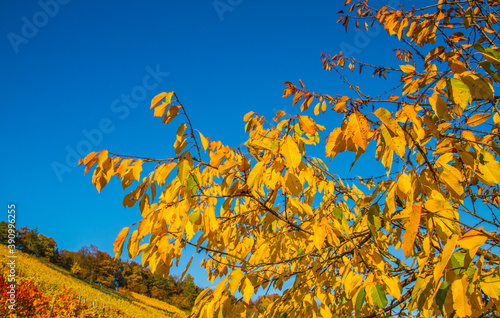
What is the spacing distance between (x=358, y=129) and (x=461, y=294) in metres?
0.55

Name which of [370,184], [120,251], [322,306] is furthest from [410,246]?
[370,184]

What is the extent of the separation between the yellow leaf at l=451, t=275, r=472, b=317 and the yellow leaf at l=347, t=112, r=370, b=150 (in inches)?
18.2

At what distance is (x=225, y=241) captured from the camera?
1567 mm

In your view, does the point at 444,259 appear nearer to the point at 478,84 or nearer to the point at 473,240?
the point at 473,240

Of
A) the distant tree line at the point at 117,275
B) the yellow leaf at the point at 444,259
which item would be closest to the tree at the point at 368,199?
the yellow leaf at the point at 444,259

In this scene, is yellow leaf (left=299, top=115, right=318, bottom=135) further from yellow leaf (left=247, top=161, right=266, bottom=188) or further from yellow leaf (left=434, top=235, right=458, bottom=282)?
yellow leaf (left=434, top=235, right=458, bottom=282)

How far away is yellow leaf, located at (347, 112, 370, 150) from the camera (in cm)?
90

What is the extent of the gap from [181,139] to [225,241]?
656 mm

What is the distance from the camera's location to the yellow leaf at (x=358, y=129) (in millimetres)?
895

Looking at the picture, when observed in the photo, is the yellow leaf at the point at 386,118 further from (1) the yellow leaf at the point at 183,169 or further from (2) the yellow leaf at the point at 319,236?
(1) the yellow leaf at the point at 183,169

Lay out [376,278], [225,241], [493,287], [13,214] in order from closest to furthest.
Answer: [493,287]
[376,278]
[225,241]
[13,214]

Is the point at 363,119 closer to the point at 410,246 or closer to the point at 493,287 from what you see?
the point at 410,246

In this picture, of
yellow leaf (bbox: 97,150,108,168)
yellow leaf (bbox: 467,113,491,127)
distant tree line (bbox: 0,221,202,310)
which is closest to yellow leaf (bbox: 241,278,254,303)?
yellow leaf (bbox: 97,150,108,168)

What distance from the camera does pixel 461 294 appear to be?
79 cm
